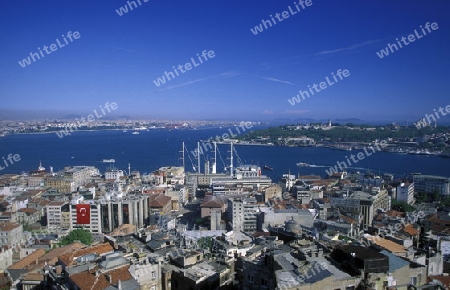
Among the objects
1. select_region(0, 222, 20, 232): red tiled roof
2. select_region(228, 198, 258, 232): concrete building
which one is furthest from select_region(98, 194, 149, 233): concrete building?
select_region(228, 198, 258, 232): concrete building

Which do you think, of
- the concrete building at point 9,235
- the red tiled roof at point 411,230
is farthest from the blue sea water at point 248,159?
the concrete building at point 9,235

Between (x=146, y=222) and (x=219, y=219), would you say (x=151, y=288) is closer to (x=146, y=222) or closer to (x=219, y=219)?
(x=219, y=219)

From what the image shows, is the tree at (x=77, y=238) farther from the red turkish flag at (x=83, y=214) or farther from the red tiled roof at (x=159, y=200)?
the red tiled roof at (x=159, y=200)

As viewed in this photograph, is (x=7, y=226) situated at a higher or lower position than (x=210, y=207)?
higher

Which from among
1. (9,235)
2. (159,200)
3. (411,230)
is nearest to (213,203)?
(159,200)

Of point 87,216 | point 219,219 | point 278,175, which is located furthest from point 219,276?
point 278,175

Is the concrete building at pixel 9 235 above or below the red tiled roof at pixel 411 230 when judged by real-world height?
below

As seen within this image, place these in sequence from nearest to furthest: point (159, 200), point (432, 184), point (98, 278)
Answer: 1. point (98, 278)
2. point (159, 200)
3. point (432, 184)

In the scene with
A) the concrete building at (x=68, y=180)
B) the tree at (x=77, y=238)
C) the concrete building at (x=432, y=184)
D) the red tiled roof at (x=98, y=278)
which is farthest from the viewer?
the concrete building at (x=68, y=180)

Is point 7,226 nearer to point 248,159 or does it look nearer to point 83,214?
point 83,214
